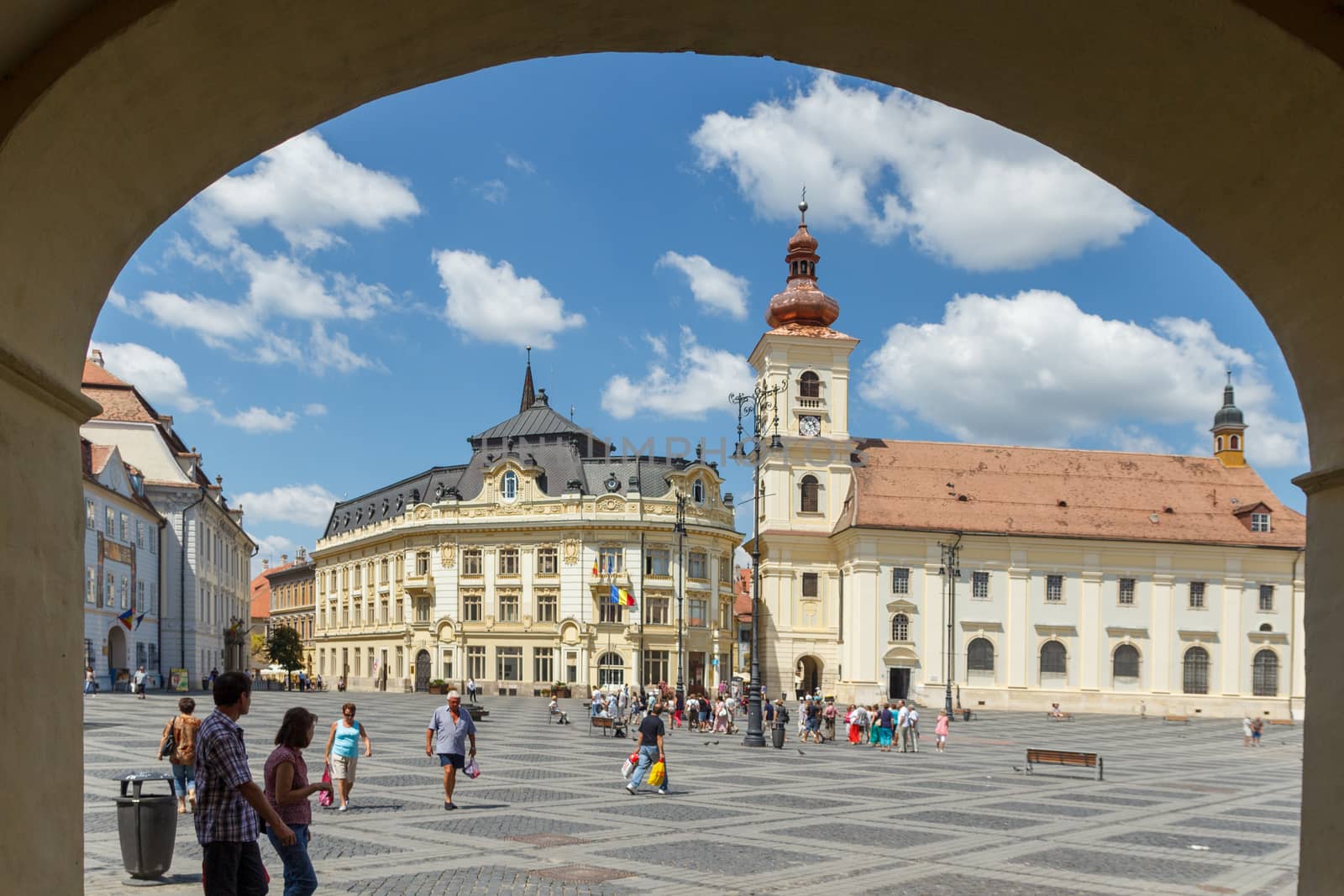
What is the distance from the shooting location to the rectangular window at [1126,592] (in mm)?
71625

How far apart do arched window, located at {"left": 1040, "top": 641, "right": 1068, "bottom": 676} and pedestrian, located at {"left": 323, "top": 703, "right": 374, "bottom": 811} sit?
2330 inches

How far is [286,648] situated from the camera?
95125 millimetres

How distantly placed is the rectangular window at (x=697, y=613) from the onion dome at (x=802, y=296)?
18.7 m

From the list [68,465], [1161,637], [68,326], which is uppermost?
[68,326]

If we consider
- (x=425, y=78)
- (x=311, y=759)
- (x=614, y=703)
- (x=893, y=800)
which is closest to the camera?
(x=425, y=78)

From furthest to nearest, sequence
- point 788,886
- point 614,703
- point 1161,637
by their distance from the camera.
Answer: point 1161,637
point 614,703
point 788,886

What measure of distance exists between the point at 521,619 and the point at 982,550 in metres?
27.0

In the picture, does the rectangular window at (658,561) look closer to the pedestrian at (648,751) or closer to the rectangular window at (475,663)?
the rectangular window at (475,663)

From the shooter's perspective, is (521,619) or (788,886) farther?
(521,619)

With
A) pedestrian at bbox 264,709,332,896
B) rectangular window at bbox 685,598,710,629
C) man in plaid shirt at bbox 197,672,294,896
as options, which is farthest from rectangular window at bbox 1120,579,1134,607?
man in plaid shirt at bbox 197,672,294,896

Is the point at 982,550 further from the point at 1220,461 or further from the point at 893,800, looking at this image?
the point at 893,800

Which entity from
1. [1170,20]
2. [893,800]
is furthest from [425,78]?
[893,800]

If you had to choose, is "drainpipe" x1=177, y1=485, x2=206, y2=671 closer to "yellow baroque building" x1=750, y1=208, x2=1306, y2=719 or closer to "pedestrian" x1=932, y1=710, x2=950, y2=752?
"yellow baroque building" x1=750, y1=208, x2=1306, y2=719

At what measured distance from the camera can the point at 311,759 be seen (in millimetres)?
26234
